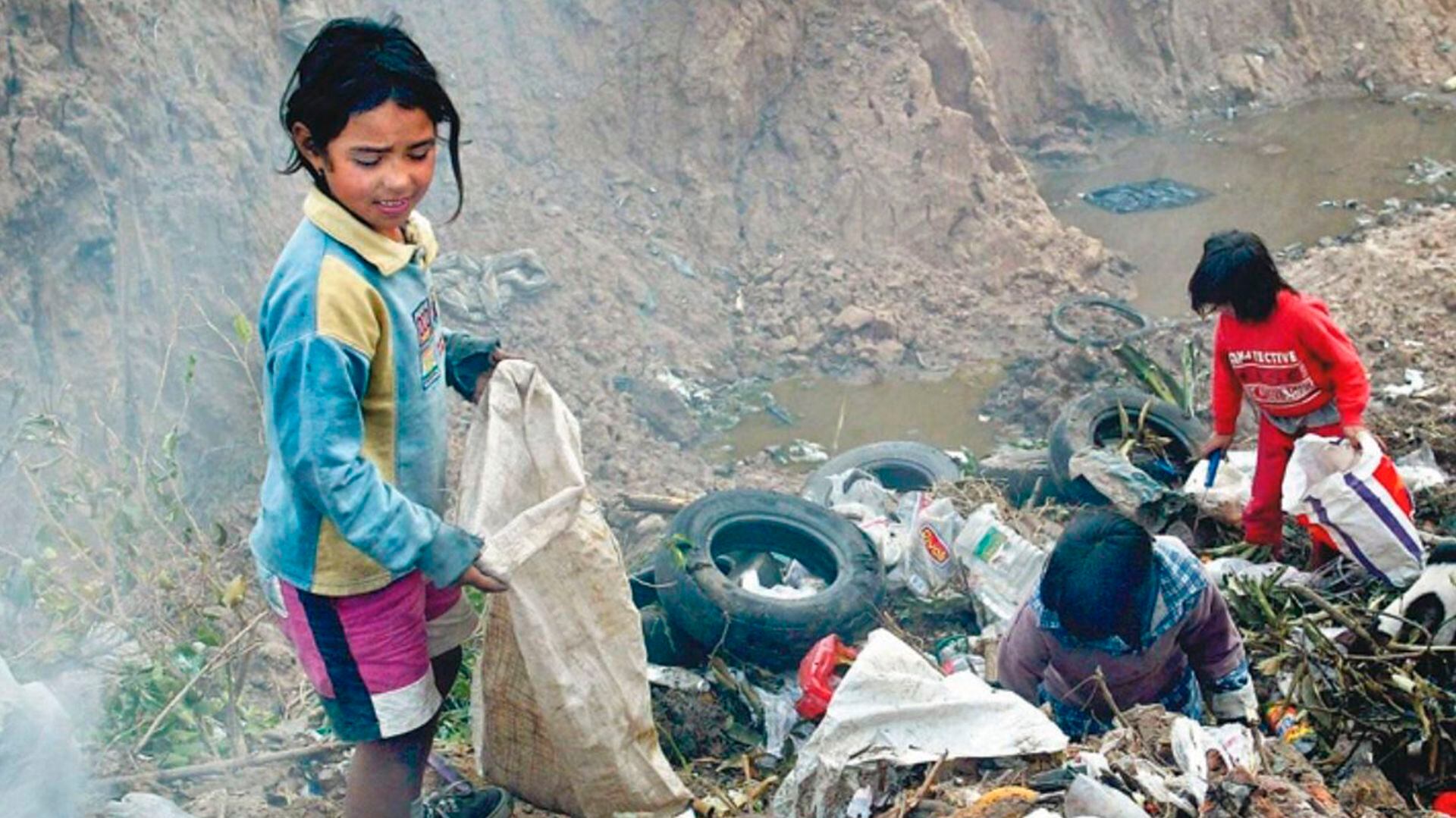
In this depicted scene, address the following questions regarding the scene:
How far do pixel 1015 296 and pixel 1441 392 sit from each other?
3.73m

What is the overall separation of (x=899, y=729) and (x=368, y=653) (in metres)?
1.38

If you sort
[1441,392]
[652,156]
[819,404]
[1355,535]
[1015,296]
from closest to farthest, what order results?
1. [1355,535]
2. [1441,392]
3. [819,404]
4. [1015,296]
5. [652,156]

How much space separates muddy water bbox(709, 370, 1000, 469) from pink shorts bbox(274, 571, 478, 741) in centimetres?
529

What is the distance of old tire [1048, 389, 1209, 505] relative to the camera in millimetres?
5750

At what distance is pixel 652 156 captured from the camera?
10438 mm

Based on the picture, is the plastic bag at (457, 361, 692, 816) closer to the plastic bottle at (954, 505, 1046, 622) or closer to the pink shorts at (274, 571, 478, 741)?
the pink shorts at (274, 571, 478, 741)

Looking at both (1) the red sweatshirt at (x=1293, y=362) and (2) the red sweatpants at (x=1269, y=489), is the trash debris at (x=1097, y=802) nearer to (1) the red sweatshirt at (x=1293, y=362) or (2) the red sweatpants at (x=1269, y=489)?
(1) the red sweatshirt at (x=1293, y=362)

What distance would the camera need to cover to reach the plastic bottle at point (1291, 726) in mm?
3770

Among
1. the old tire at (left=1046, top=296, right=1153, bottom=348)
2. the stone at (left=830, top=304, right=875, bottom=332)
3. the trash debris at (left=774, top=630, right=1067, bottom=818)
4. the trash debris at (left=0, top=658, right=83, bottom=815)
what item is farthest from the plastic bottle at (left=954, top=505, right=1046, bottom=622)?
the stone at (left=830, top=304, right=875, bottom=332)

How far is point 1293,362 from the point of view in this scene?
15.4 ft

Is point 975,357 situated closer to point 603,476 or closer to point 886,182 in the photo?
point 886,182

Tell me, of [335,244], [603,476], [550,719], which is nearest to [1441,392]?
[603,476]

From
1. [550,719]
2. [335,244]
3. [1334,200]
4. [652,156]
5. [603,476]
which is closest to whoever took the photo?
[335,244]

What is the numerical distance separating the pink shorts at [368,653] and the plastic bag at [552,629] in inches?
8.8
